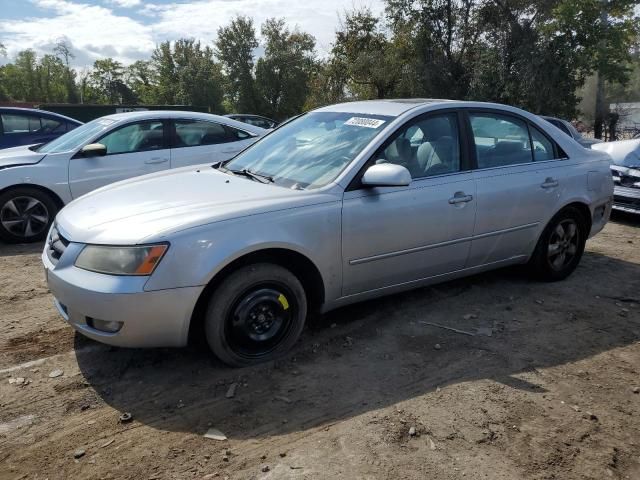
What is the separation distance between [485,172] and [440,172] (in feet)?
1.44

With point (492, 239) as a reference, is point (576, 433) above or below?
below

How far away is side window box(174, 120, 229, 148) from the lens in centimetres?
698

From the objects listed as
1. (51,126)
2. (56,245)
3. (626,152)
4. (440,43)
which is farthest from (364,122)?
(440,43)

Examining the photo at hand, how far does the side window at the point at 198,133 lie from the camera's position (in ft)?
22.9

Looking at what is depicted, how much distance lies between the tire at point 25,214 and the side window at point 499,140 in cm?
490

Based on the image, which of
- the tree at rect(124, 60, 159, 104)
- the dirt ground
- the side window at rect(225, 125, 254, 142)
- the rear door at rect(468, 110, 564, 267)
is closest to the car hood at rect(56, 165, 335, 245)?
the dirt ground

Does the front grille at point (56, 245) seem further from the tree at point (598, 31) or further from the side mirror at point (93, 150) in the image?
the tree at point (598, 31)

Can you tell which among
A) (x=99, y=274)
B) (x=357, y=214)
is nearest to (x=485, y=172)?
(x=357, y=214)

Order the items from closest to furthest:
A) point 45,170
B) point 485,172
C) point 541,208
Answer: point 485,172
point 541,208
point 45,170

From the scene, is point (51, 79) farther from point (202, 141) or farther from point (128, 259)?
point (128, 259)

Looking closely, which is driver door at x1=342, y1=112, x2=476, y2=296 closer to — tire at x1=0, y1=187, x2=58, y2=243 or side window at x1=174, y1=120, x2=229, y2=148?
side window at x1=174, y1=120, x2=229, y2=148

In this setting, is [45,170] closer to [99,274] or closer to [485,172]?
[99,274]

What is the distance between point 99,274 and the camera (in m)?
2.92

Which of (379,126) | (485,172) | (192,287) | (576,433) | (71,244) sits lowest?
(576,433)
